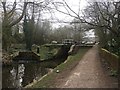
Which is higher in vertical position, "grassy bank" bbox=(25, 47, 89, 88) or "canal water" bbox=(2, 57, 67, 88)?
"grassy bank" bbox=(25, 47, 89, 88)

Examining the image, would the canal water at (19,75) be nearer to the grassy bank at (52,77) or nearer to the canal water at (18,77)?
the canal water at (18,77)

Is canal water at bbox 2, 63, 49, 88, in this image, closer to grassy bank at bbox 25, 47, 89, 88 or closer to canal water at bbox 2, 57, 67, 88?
canal water at bbox 2, 57, 67, 88

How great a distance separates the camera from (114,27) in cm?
1534

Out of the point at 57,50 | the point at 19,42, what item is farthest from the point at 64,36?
the point at 57,50

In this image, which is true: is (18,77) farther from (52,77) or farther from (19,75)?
(52,77)

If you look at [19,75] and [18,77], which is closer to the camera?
[18,77]

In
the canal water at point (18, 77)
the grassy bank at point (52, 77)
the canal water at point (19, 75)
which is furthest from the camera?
the canal water at point (19, 75)

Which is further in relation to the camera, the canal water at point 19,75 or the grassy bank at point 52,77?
the canal water at point 19,75

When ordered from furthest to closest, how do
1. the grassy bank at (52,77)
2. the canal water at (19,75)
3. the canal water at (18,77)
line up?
1. the canal water at (19,75)
2. the canal water at (18,77)
3. the grassy bank at (52,77)

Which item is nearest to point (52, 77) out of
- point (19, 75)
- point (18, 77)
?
point (18, 77)

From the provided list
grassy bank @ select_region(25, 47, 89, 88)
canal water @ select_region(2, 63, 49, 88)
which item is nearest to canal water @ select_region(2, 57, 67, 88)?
canal water @ select_region(2, 63, 49, 88)

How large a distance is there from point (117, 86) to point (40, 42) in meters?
48.0

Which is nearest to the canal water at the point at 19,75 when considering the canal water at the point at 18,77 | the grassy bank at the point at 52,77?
the canal water at the point at 18,77

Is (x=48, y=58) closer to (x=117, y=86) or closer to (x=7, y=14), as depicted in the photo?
(x=7, y=14)
